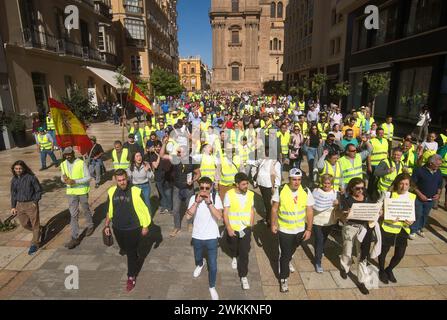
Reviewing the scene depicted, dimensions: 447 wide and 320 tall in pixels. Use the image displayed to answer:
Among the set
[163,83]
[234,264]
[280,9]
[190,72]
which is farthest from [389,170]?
[190,72]

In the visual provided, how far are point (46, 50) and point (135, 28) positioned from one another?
18.1m

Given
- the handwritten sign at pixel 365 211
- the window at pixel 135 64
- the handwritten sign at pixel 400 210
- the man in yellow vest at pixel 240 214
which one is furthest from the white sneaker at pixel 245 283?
the window at pixel 135 64

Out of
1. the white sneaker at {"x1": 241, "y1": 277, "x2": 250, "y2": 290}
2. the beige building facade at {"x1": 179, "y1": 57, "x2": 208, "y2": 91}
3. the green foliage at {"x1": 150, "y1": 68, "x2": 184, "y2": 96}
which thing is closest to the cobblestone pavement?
the white sneaker at {"x1": 241, "y1": 277, "x2": 250, "y2": 290}

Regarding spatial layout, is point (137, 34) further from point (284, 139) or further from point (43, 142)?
point (284, 139)

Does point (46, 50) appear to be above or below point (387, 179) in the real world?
above

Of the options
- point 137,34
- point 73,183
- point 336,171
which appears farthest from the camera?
point 137,34

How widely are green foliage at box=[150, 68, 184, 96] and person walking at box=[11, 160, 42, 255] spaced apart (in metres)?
25.3

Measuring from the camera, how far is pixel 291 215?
4094mm

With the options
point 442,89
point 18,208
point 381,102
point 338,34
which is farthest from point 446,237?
point 338,34

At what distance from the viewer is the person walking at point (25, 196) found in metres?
5.19

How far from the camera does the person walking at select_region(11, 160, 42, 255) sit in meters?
5.19

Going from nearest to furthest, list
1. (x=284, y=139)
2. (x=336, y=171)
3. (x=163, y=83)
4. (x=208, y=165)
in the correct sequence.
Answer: (x=336, y=171) < (x=208, y=165) < (x=284, y=139) < (x=163, y=83)

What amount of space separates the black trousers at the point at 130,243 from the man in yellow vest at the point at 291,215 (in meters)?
2.07

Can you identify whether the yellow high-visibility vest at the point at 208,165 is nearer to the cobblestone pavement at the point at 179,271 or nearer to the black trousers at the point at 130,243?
the cobblestone pavement at the point at 179,271
